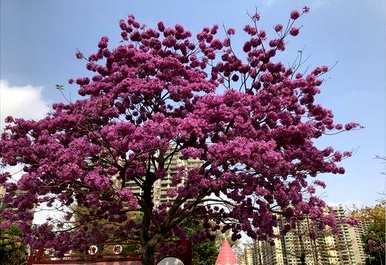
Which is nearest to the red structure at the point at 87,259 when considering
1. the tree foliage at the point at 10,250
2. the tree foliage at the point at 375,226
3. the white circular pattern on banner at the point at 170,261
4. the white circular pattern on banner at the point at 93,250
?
the white circular pattern on banner at the point at 93,250

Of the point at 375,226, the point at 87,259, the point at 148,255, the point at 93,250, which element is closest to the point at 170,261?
the point at 148,255

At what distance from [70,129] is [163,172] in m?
3.25

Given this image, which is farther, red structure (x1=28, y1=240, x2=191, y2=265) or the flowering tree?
red structure (x1=28, y1=240, x2=191, y2=265)

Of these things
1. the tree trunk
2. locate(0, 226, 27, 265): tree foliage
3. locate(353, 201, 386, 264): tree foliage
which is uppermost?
locate(353, 201, 386, 264): tree foliage

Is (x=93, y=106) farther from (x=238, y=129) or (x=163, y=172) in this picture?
(x=238, y=129)

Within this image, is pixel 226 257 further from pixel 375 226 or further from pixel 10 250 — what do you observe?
pixel 375 226

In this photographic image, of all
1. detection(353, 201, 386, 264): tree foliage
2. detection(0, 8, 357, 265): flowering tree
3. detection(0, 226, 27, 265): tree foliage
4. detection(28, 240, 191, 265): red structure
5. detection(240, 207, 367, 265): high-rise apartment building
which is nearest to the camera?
detection(0, 8, 357, 265): flowering tree

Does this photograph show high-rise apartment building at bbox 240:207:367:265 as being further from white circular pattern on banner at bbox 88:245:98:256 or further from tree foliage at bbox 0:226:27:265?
tree foliage at bbox 0:226:27:265

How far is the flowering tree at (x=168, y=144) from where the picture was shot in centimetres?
1157

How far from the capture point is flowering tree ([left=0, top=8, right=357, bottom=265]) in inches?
456

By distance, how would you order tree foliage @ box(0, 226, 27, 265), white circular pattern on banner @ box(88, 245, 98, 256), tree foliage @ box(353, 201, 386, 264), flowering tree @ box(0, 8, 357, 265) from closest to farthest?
flowering tree @ box(0, 8, 357, 265)
white circular pattern on banner @ box(88, 245, 98, 256)
tree foliage @ box(0, 226, 27, 265)
tree foliage @ box(353, 201, 386, 264)

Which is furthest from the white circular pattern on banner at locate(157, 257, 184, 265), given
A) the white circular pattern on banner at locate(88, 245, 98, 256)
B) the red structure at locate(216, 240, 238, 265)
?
the white circular pattern on banner at locate(88, 245, 98, 256)

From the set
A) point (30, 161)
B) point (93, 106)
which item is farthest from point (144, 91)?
point (30, 161)

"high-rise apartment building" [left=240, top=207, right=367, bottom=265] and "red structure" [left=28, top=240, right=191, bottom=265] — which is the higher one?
"high-rise apartment building" [left=240, top=207, right=367, bottom=265]
